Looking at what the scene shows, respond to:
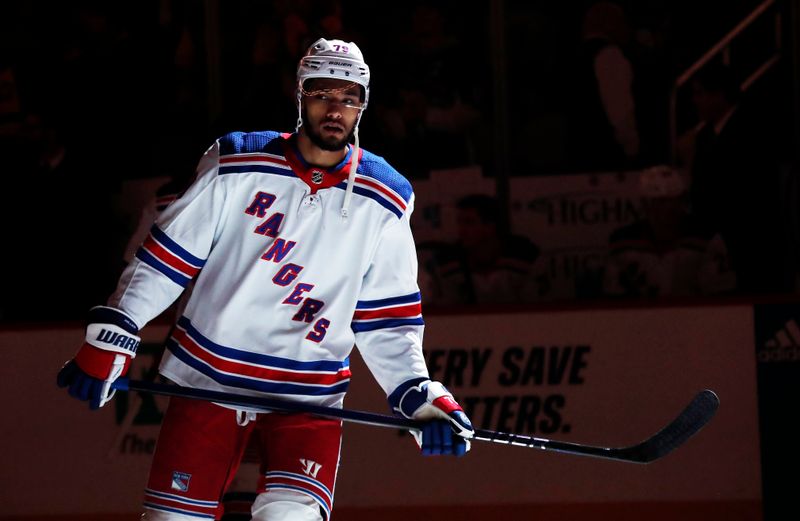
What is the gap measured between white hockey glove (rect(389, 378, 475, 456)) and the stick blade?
47cm

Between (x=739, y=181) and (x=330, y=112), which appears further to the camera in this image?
(x=739, y=181)

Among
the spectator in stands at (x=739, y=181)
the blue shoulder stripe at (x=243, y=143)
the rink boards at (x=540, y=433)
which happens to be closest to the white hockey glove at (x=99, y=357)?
the blue shoulder stripe at (x=243, y=143)

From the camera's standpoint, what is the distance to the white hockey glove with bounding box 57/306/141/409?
3117mm

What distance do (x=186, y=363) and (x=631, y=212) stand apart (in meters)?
2.63

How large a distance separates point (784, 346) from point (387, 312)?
1.92m

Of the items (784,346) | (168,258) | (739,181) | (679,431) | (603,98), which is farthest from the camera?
(603,98)

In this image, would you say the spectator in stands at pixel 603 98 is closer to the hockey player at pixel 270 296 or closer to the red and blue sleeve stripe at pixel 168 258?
the hockey player at pixel 270 296

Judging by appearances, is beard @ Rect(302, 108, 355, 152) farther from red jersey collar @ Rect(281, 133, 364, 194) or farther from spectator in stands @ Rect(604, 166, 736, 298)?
spectator in stands @ Rect(604, 166, 736, 298)

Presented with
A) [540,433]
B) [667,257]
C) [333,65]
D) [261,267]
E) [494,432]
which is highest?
[667,257]

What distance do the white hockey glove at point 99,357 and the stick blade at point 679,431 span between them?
130 cm

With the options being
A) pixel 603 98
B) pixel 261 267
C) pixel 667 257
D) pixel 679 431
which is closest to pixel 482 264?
pixel 667 257

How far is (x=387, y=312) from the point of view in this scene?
11.2 feet

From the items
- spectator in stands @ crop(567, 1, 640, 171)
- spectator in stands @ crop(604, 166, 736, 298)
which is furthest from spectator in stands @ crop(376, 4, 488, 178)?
spectator in stands @ crop(604, 166, 736, 298)

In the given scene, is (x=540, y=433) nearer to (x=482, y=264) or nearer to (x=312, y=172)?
(x=482, y=264)
